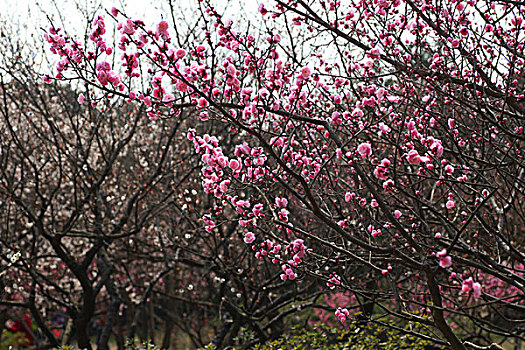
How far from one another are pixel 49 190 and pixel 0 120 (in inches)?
68.1

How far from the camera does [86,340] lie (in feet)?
21.1

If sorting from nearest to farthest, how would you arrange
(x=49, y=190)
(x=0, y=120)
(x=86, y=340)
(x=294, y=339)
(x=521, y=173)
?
(x=521, y=173) < (x=294, y=339) < (x=86, y=340) < (x=0, y=120) < (x=49, y=190)

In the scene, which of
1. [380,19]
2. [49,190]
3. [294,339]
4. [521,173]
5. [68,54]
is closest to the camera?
[68,54]

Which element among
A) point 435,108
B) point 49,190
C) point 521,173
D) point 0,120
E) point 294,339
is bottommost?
point 294,339

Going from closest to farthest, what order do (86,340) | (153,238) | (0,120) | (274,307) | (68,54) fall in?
(68,54) → (86,340) → (274,307) → (153,238) → (0,120)

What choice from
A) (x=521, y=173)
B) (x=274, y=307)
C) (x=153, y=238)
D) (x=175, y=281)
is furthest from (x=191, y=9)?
(x=175, y=281)

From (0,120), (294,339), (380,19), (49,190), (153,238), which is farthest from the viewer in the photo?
(49,190)

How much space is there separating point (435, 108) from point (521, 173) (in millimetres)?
1047

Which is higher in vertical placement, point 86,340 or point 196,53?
point 196,53

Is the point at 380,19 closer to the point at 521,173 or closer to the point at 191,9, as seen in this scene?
the point at 521,173

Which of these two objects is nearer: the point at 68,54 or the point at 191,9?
the point at 68,54

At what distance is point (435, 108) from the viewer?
474cm

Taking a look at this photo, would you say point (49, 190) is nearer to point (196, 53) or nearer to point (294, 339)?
point (294, 339)

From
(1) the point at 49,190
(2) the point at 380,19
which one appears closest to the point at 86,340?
(1) the point at 49,190
